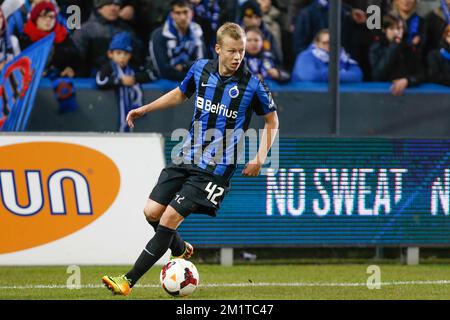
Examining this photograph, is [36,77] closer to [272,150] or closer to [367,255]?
[272,150]

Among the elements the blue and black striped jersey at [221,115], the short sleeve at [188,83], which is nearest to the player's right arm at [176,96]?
the short sleeve at [188,83]

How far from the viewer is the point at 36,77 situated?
40.5 feet

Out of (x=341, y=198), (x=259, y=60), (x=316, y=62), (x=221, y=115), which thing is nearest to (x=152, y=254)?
(x=221, y=115)

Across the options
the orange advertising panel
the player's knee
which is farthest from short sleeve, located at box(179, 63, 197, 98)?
the orange advertising panel

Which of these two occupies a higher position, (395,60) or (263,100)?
(263,100)

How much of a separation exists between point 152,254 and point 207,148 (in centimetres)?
93

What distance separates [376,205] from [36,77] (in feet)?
13.5

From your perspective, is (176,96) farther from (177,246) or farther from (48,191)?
(48,191)

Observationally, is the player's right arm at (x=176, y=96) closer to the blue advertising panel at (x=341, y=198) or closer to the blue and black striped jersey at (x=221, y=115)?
the blue and black striped jersey at (x=221, y=115)

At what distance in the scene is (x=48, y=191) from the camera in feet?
35.2

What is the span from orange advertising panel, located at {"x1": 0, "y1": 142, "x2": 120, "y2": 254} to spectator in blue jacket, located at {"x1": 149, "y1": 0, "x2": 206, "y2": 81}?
214 cm

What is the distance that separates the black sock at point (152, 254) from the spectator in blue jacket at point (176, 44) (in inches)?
→ 181

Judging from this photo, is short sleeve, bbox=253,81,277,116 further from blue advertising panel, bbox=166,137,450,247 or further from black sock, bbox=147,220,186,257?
blue advertising panel, bbox=166,137,450,247

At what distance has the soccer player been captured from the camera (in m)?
8.27
